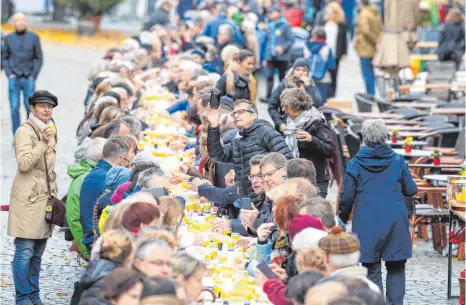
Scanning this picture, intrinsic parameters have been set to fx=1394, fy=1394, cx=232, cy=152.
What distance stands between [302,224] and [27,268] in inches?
142

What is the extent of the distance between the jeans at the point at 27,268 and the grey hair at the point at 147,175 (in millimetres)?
1552

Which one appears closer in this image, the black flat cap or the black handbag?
the black handbag

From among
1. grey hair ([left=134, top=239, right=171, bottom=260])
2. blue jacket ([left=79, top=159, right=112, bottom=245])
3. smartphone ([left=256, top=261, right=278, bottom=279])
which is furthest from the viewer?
blue jacket ([left=79, top=159, right=112, bottom=245])

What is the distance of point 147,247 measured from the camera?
7.70 metres

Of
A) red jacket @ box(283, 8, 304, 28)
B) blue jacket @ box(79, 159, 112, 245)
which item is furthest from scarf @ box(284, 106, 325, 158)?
red jacket @ box(283, 8, 304, 28)

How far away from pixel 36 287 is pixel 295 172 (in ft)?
8.44

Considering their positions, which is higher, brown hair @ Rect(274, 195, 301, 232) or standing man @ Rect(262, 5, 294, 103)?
brown hair @ Rect(274, 195, 301, 232)

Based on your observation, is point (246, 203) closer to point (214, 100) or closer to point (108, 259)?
point (214, 100)

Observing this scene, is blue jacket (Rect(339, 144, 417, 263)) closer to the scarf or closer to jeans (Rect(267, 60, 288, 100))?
the scarf

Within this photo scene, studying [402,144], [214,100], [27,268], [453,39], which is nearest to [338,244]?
[27,268]

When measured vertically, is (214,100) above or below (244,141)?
above

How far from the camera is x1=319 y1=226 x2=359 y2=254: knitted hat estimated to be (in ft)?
25.7

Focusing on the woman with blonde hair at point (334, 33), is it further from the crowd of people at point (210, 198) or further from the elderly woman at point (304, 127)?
the elderly woman at point (304, 127)

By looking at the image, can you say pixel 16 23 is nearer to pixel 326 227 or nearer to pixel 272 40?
pixel 272 40
